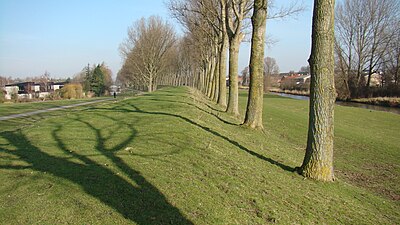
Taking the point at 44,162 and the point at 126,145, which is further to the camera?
the point at 126,145

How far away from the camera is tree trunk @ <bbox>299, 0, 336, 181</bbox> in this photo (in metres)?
7.18

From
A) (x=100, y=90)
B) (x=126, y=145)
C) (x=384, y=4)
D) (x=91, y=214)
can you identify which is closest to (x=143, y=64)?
(x=100, y=90)

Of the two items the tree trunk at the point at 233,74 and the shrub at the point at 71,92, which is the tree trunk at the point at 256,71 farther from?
the shrub at the point at 71,92

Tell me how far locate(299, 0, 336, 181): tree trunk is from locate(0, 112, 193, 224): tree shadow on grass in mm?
4033

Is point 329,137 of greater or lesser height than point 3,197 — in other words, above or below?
above

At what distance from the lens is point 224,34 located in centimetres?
2111

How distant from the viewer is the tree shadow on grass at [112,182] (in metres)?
4.62

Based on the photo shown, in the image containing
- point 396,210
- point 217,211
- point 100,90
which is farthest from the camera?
point 100,90

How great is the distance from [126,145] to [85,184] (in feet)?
9.47

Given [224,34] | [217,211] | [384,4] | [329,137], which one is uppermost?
[384,4]

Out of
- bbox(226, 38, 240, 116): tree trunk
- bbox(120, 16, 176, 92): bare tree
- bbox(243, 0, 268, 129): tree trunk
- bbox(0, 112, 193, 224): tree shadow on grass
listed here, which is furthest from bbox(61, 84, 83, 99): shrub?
bbox(0, 112, 193, 224): tree shadow on grass

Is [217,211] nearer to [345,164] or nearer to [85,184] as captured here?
[85,184]

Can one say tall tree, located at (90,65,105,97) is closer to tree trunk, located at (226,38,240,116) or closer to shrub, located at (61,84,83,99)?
shrub, located at (61,84,83,99)

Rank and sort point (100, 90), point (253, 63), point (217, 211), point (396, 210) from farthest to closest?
point (100, 90) → point (253, 63) → point (396, 210) → point (217, 211)
